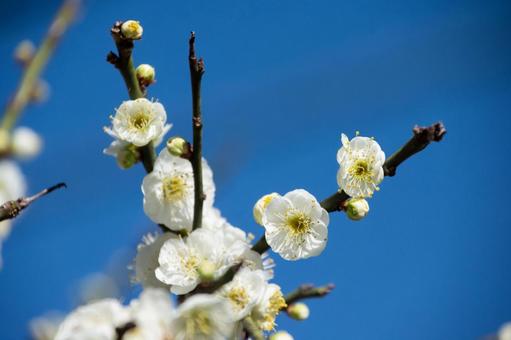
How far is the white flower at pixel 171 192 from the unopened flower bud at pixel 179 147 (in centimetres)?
7

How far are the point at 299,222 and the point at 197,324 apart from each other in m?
0.32

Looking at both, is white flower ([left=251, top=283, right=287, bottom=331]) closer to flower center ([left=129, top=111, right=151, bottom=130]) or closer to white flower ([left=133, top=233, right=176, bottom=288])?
white flower ([left=133, top=233, right=176, bottom=288])

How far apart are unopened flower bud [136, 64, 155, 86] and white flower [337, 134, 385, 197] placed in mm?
361

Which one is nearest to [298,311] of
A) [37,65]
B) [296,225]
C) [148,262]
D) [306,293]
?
[306,293]

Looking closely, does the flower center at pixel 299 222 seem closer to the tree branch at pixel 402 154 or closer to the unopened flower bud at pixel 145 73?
the tree branch at pixel 402 154

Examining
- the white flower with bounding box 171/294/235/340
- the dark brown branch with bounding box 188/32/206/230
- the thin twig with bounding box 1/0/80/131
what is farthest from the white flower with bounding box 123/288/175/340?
the thin twig with bounding box 1/0/80/131

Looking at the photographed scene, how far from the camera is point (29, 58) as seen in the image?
80.4 inches

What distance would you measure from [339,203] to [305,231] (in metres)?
0.09

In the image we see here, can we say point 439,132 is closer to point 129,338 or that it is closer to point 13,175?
point 129,338

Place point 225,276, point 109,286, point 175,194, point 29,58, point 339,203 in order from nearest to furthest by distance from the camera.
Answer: point 225,276 → point 339,203 → point 175,194 → point 109,286 → point 29,58

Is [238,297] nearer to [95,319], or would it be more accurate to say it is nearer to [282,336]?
[282,336]

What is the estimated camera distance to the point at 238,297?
0.93 metres

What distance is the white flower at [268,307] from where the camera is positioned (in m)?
0.95

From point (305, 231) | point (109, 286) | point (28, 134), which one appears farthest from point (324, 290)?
point (28, 134)
